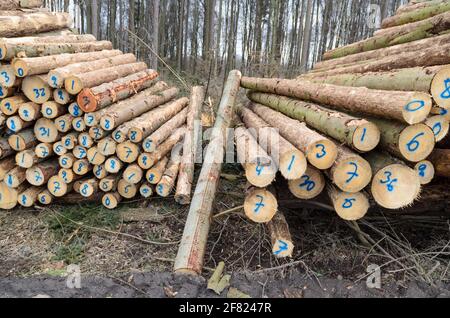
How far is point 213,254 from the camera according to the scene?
4.19 m

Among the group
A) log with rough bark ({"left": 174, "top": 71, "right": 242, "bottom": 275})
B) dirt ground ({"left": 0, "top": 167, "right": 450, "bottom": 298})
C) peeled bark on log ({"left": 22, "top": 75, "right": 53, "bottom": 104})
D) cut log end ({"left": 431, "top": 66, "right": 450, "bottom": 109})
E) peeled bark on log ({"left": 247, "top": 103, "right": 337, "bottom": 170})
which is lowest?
dirt ground ({"left": 0, "top": 167, "right": 450, "bottom": 298})

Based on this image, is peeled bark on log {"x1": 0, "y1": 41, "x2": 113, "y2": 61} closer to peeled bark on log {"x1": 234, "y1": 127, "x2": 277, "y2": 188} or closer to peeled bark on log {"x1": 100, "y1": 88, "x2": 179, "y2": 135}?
peeled bark on log {"x1": 100, "y1": 88, "x2": 179, "y2": 135}

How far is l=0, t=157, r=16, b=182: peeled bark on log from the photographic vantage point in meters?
4.96

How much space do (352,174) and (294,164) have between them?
0.53 meters

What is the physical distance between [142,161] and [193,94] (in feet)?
9.21

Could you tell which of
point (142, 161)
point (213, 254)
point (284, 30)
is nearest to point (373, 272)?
point (213, 254)

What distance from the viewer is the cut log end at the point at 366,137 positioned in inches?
129

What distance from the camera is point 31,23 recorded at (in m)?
6.20

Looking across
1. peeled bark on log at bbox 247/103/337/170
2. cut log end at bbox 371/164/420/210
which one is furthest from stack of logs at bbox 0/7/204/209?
cut log end at bbox 371/164/420/210

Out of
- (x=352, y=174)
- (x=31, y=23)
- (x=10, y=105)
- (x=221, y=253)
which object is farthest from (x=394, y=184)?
(x=31, y=23)

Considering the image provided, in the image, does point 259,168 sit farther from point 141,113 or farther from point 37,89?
point 37,89

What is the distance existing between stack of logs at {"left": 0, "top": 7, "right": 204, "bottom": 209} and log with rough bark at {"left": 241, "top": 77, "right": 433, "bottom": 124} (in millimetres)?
2099

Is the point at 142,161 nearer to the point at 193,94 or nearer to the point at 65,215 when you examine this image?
the point at 65,215
